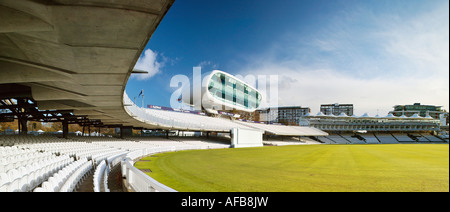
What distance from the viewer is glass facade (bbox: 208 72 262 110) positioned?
90.9m

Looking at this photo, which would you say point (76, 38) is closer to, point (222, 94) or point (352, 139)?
point (222, 94)

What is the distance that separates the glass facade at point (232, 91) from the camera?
90.9 m

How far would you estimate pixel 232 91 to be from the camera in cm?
10062

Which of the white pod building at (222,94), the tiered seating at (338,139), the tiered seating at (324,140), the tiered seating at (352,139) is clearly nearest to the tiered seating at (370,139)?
the tiered seating at (352,139)

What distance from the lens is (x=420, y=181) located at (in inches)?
484

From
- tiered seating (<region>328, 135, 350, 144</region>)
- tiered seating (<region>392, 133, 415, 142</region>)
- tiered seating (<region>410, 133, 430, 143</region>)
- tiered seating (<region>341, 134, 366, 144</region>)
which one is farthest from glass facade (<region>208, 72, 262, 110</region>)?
tiered seating (<region>410, 133, 430, 143</region>)

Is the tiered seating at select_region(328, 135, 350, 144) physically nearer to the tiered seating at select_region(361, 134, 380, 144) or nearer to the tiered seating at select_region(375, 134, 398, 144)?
the tiered seating at select_region(361, 134, 380, 144)

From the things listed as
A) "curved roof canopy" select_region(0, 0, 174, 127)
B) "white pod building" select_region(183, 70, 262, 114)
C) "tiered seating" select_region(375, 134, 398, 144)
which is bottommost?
"tiered seating" select_region(375, 134, 398, 144)

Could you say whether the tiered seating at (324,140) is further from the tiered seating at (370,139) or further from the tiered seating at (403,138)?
the tiered seating at (403,138)

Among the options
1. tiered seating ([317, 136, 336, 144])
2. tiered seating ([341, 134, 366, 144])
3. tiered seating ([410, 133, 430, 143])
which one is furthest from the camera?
tiered seating ([410, 133, 430, 143])

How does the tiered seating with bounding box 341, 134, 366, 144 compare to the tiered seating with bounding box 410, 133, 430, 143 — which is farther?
the tiered seating with bounding box 410, 133, 430, 143

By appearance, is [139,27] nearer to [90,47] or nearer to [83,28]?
[83,28]

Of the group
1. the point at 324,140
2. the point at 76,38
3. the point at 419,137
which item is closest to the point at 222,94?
the point at 324,140
